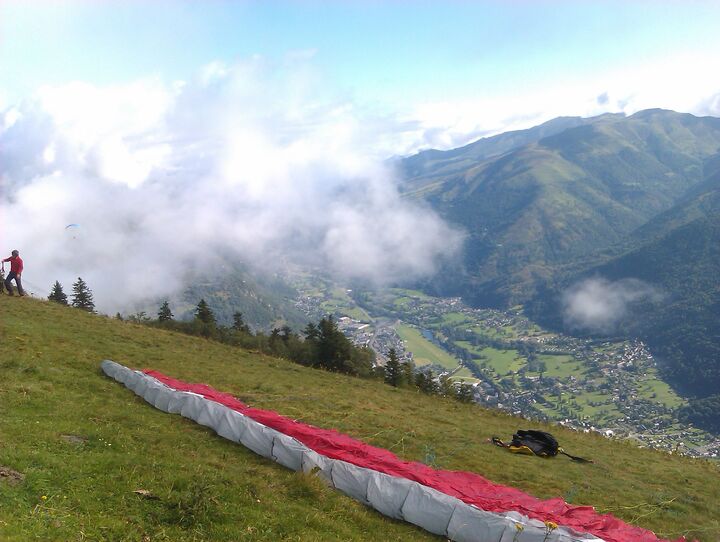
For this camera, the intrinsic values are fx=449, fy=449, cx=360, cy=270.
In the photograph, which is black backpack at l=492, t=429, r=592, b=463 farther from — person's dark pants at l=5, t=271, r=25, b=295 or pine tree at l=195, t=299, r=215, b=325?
pine tree at l=195, t=299, r=215, b=325

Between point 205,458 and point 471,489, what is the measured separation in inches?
336

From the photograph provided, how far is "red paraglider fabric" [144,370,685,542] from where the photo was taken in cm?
1266

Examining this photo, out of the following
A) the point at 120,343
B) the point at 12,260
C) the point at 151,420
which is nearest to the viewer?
the point at 151,420

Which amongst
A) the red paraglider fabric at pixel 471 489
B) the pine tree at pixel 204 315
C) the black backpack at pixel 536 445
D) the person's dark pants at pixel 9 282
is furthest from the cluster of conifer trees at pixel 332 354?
the red paraglider fabric at pixel 471 489

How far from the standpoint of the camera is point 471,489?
14.5 m

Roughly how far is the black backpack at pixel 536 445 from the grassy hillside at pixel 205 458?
78 centimetres

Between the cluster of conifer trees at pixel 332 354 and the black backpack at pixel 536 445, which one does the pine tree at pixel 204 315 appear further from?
the black backpack at pixel 536 445

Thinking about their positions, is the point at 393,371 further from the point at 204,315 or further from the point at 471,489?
the point at 471,489

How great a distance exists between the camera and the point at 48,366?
68.8 ft

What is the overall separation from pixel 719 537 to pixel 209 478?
683 inches

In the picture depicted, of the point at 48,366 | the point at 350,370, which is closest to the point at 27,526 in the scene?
the point at 48,366

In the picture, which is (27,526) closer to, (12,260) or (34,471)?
(34,471)

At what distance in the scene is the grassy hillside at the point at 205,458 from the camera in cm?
1026

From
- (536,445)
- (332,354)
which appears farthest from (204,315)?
(536,445)
